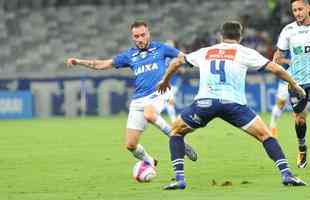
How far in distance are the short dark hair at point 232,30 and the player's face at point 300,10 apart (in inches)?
123

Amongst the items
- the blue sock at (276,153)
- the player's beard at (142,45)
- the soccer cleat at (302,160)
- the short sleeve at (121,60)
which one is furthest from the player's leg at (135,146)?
the blue sock at (276,153)

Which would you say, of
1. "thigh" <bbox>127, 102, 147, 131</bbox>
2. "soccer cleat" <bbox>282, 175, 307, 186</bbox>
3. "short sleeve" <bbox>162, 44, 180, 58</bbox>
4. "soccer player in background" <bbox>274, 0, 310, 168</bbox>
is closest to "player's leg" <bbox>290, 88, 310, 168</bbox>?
"soccer player in background" <bbox>274, 0, 310, 168</bbox>

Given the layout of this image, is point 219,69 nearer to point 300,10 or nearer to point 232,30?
point 232,30

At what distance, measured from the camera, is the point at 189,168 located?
16.4 meters

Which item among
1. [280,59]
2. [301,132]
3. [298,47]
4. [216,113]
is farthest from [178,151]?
[298,47]

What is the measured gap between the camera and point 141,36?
15.4 m

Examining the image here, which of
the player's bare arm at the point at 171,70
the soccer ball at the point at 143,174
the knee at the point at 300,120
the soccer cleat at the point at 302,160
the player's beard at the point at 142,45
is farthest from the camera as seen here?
the knee at the point at 300,120

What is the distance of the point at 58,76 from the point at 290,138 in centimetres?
1521

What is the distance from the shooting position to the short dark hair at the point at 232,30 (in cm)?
1275

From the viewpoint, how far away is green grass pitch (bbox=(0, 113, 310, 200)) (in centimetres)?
1286

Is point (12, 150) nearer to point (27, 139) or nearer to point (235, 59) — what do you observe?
point (27, 139)

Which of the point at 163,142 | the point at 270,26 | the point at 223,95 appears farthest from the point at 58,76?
the point at 223,95

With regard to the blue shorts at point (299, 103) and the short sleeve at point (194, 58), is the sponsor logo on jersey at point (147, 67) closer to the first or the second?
the blue shorts at point (299, 103)

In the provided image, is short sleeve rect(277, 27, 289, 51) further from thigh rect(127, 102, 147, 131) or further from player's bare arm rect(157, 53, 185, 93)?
player's bare arm rect(157, 53, 185, 93)
